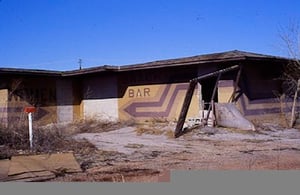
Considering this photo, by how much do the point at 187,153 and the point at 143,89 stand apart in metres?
11.2

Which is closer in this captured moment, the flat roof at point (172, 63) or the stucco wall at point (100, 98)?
the flat roof at point (172, 63)

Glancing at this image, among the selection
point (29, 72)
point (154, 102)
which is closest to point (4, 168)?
point (154, 102)

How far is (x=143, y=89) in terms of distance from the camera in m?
21.8

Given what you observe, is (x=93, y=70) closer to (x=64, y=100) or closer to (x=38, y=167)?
(x=64, y=100)

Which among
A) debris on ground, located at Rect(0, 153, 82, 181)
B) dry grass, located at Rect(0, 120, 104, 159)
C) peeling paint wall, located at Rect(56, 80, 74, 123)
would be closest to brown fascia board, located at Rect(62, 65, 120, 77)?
peeling paint wall, located at Rect(56, 80, 74, 123)

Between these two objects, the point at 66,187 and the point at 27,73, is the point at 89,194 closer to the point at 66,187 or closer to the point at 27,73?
the point at 66,187

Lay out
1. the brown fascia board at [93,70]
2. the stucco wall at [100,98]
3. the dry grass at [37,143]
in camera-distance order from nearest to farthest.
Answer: the dry grass at [37,143] → the brown fascia board at [93,70] → the stucco wall at [100,98]

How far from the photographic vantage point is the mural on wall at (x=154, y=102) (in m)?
20.1

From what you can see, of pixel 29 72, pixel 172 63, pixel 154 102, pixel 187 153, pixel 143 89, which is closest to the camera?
pixel 187 153

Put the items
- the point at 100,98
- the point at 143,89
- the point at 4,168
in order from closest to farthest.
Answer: the point at 4,168
the point at 143,89
the point at 100,98

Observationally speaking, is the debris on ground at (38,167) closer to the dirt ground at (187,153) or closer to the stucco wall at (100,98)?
the dirt ground at (187,153)

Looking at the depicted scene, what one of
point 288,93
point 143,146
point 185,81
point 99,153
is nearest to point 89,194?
point 99,153

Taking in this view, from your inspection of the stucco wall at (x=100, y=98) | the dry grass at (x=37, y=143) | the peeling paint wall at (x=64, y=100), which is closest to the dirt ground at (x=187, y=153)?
the dry grass at (x=37, y=143)

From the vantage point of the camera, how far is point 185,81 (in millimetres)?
19922
